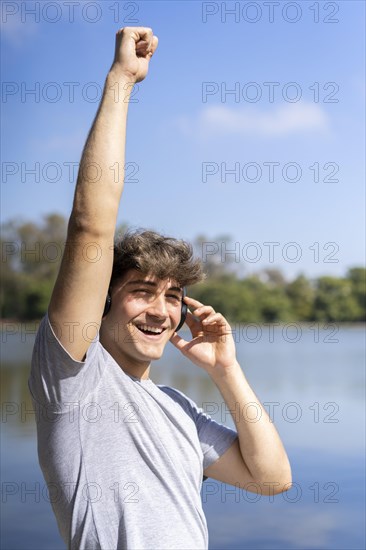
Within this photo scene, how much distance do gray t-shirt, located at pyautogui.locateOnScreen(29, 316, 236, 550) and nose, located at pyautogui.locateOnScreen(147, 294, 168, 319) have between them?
18 cm

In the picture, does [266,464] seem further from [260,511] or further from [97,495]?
[260,511]

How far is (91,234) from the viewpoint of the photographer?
1.55 metres

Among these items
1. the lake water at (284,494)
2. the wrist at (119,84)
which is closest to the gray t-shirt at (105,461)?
the wrist at (119,84)

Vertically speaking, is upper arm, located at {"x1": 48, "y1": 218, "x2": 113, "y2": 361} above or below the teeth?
above

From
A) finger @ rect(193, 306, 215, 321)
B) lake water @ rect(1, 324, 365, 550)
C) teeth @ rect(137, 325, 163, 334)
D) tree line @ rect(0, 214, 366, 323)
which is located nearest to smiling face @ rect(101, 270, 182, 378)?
teeth @ rect(137, 325, 163, 334)

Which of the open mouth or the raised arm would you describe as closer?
the raised arm

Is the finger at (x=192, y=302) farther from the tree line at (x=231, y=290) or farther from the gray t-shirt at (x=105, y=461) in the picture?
the tree line at (x=231, y=290)

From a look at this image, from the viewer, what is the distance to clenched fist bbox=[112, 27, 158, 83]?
168cm

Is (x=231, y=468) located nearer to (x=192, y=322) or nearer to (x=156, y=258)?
(x=192, y=322)

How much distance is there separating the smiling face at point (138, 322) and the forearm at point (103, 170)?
1.21 ft

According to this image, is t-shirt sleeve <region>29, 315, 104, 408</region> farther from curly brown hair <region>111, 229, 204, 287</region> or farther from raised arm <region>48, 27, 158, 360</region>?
curly brown hair <region>111, 229, 204, 287</region>

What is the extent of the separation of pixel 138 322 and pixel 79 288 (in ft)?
1.18

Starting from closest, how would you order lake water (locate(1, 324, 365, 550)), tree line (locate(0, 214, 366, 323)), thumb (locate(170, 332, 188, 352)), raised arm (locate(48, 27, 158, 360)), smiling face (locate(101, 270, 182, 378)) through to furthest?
raised arm (locate(48, 27, 158, 360)), smiling face (locate(101, 270, 182, 378)), thumb (locate(170, 332, 188, 352)), lake water (locate(1, 324, 365, 550)), tree line (locate(0, 214, 366, 323))

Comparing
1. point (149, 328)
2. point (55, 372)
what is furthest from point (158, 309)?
point (55, 372)
